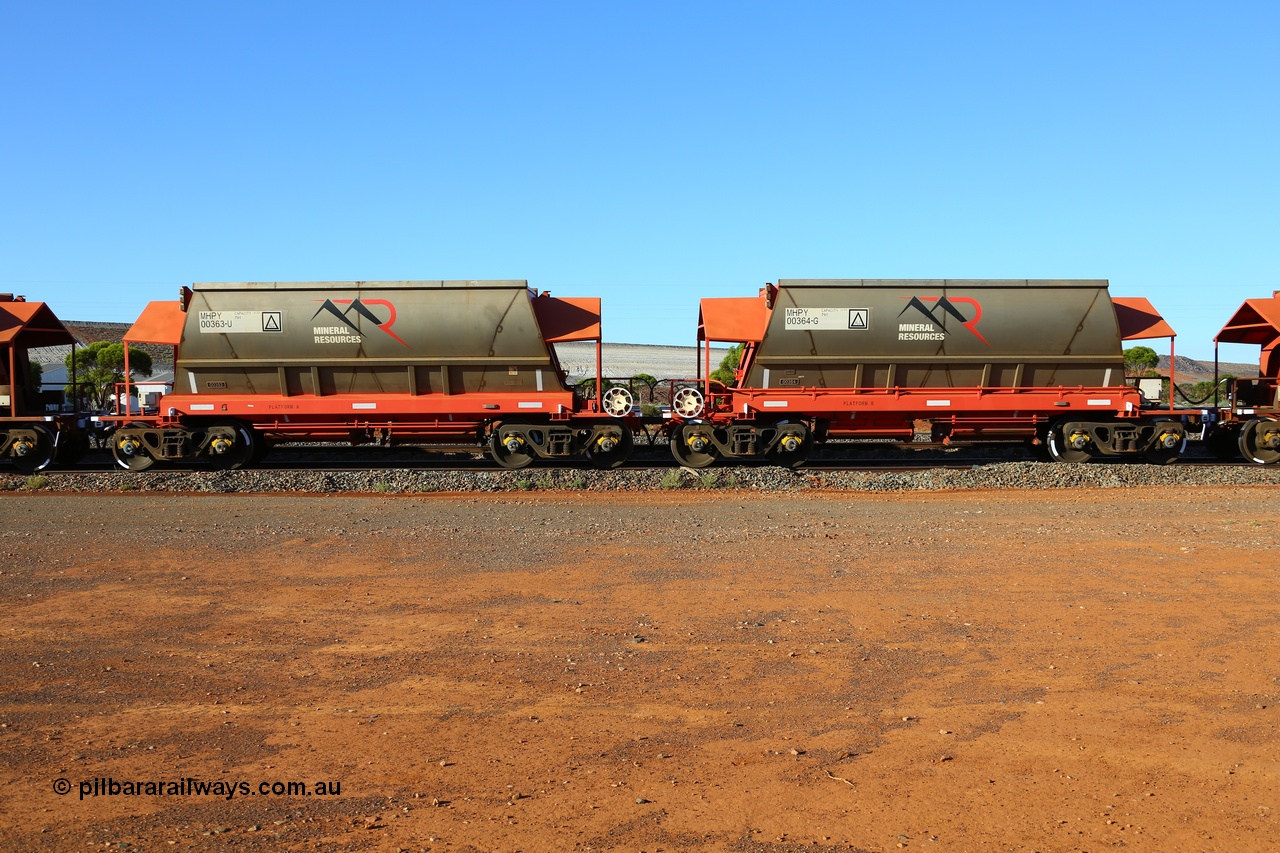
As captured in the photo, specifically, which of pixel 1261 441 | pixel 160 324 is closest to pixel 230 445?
pixel 160 324

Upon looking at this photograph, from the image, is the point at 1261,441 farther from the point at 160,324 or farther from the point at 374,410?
the point at 160,324

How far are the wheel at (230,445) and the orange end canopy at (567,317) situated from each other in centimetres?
577

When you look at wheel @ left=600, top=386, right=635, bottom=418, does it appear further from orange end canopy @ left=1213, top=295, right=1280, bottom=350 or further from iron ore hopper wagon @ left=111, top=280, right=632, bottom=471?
orange end canopy @ left=1213, top=295, right=1280, bottom=350

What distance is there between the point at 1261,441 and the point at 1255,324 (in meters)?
2.45

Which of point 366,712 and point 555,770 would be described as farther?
point 366,712

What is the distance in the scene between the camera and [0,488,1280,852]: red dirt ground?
4105 mm

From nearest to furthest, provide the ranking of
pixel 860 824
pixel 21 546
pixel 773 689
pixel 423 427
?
pixel 860 824
pixel 773 689
pixel 21 546
pixel 423 427

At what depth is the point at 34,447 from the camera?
18484 millimetres

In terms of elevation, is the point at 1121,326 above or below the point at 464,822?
above

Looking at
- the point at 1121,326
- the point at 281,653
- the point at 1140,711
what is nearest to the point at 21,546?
the point at 281,653

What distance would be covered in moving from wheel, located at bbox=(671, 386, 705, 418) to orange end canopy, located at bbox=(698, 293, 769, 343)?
100 cm

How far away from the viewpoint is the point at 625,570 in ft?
29.7

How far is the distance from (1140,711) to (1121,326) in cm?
1532

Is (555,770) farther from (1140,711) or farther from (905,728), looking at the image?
(1140,711)
